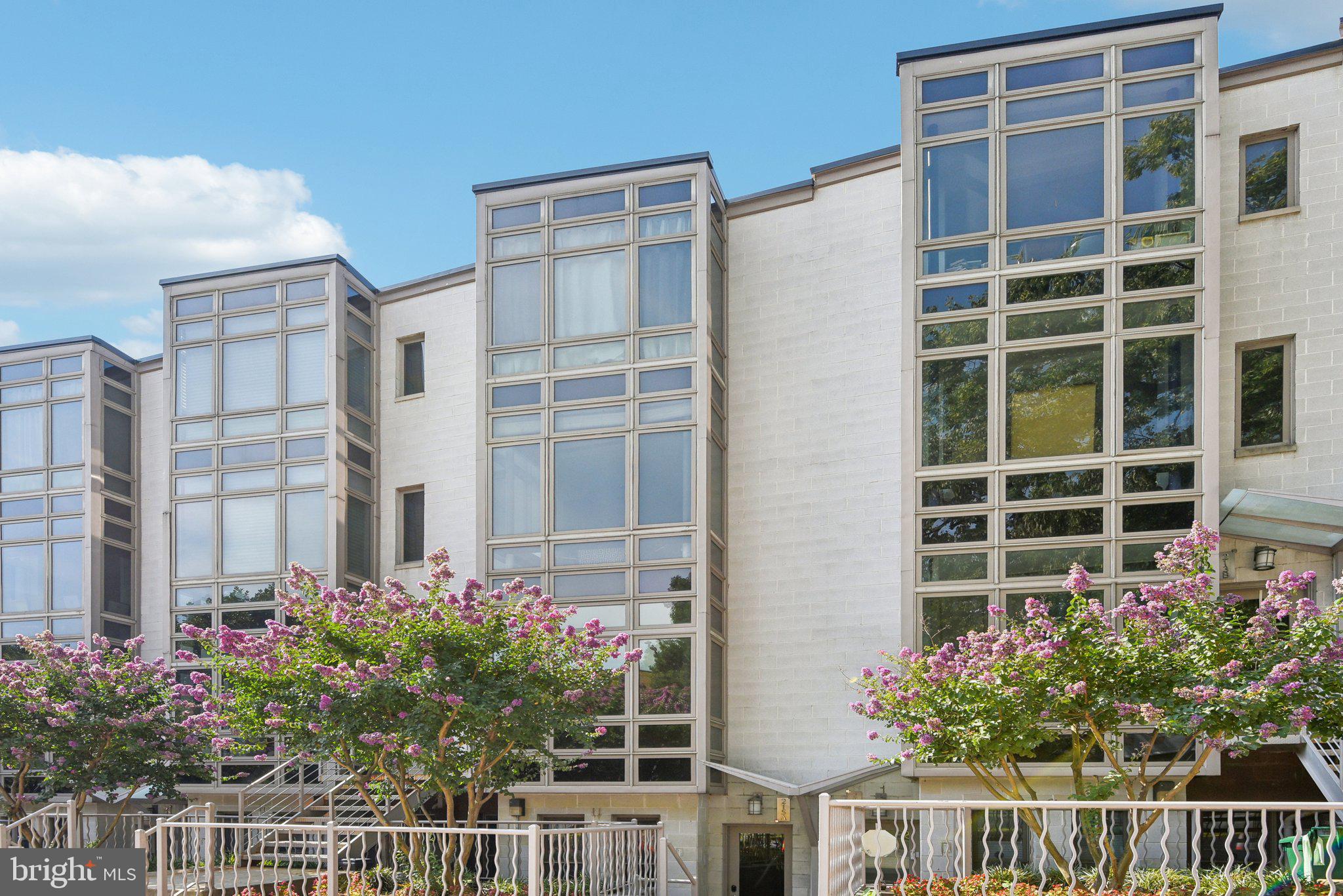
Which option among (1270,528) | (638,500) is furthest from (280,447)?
(1270,528)

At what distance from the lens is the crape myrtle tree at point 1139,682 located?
11.3m

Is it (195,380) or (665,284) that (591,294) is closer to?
(665,284)

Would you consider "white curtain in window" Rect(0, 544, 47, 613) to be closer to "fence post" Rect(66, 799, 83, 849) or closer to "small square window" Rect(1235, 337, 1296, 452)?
"fence post" Rect(66, 799, 83, 849)

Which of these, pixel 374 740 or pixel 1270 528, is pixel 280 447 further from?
pixel 1270 528

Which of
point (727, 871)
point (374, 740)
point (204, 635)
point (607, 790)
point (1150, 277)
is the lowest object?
point (727, 871)

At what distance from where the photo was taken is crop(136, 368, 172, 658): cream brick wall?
74.3 feet

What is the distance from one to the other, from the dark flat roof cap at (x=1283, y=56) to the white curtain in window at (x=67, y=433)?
2077 cm

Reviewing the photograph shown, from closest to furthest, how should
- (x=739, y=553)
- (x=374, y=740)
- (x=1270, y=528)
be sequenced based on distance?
1. (x=374, y=740)
2. (x=1270, y=528)
3. (x=739, y=553)

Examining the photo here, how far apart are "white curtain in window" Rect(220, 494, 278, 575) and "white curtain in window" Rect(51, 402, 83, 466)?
399 centimetres

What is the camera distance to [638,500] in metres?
18.2

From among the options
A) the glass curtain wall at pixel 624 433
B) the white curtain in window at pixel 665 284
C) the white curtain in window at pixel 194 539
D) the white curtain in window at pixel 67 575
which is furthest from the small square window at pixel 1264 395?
the white curtain in window at pixel 67 575

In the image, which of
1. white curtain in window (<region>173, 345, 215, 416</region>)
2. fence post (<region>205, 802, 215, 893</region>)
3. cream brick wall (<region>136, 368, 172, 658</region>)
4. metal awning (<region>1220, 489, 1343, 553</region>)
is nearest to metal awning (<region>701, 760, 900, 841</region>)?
metal awning (<region>1220, 489, 1343, 553</region>)

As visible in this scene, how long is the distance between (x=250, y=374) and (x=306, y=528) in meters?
3.15

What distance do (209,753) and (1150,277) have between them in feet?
51.4
